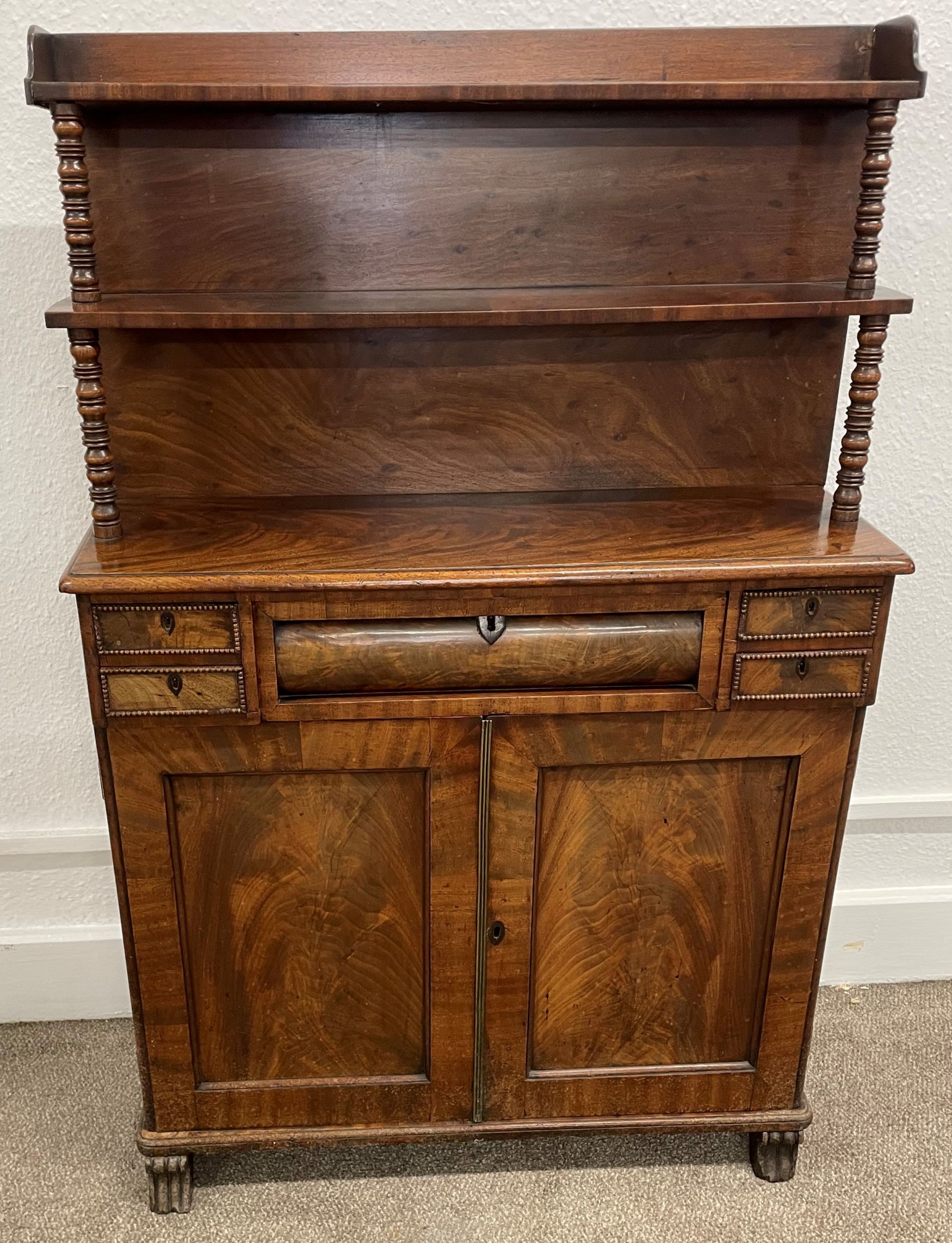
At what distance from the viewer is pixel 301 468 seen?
155cm

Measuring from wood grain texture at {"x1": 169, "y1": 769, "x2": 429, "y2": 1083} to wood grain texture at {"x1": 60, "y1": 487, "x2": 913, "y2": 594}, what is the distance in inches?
10.9

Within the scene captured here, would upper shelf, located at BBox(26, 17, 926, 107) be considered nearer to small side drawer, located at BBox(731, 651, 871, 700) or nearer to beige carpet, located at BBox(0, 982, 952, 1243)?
small side drawer, located at BBox(731, 651, 871, 700)

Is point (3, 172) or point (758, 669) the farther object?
point (3, 172)

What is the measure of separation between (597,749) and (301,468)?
0.59 m

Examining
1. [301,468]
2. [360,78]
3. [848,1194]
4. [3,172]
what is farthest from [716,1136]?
[3,172]

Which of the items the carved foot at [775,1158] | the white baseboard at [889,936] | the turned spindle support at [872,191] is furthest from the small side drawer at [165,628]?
the white baseboard at [889,936]

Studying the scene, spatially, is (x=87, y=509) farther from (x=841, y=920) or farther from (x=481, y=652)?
(x=841, y=920)

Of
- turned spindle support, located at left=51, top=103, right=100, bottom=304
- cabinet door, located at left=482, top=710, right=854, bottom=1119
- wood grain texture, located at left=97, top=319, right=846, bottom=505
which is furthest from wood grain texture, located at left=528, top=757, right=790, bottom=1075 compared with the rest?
turned spindle support, located at left=51, top=103, right=100, bottom=304

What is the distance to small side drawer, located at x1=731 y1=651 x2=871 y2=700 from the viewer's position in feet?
4.40

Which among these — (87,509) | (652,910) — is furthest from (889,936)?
(87,509)

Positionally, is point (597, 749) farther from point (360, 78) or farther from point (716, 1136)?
point (360, 78)

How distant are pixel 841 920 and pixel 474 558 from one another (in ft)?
3.83

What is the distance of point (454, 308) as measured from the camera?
1319 mm

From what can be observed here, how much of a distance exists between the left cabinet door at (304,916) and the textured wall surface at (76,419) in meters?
0.49
